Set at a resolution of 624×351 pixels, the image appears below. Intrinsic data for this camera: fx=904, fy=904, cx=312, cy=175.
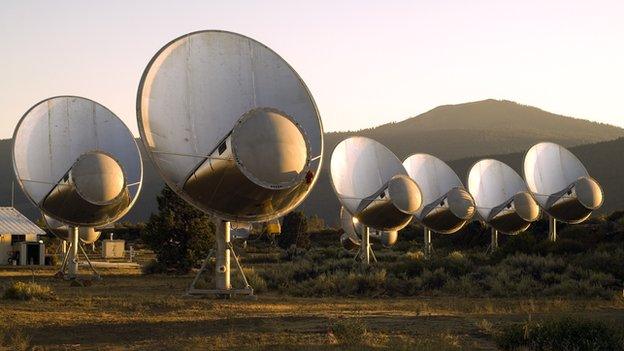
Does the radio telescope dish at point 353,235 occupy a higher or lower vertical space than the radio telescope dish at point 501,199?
lower

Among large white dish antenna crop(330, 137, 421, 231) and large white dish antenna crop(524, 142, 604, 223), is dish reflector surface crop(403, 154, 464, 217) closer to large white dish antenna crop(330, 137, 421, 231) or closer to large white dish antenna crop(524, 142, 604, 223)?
large white dish antenna crop(524, 142, 604, 223)

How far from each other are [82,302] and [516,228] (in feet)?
109

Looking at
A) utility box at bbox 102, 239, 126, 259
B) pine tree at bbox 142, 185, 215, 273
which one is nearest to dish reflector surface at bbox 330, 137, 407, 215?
pine tree at bbox 142, 185, 215, 273

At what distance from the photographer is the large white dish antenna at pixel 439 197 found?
153 ft

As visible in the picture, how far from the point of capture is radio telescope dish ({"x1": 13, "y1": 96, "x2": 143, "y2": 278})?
34781 millimetres

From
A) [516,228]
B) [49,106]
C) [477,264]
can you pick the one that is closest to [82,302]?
[49,106]

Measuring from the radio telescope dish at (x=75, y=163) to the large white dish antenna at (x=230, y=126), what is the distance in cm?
1178

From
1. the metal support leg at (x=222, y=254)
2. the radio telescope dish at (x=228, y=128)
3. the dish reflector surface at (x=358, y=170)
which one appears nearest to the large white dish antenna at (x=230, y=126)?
the radio telescope dish at (x=228, y=128)

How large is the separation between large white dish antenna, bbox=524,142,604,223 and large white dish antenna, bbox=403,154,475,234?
4576mm

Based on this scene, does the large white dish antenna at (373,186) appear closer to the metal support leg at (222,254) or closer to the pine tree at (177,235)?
the pine tree at (177,235)

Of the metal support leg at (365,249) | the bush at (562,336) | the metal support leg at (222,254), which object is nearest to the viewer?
the bush at (562,336)

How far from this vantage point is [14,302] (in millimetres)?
23328

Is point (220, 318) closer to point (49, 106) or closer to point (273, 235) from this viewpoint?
point (49, 106)

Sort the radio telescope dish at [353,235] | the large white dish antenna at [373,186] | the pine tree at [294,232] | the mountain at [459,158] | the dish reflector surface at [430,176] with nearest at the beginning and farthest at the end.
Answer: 1. the large white dish antenna at [373,186]
2. the dish reflector surface at [430,176]
3. the radio telescope dish at [353,235]
4. the pine tree at [294,232]
5. the mountain at [459,158]
